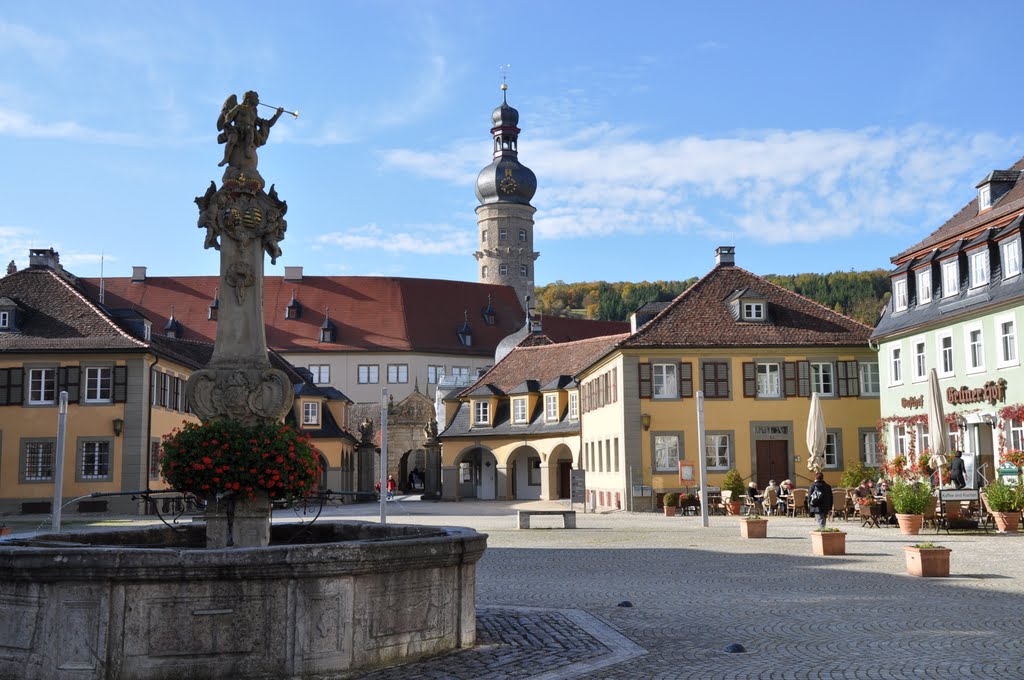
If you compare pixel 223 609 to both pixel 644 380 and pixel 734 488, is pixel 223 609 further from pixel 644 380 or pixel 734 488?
pixel 644 380

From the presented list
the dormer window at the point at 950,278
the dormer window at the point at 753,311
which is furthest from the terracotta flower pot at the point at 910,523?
the dormer window at the point at 753,311

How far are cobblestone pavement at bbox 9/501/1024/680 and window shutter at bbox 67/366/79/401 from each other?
24.7 meters

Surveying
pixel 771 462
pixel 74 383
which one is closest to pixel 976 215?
pixel 771 462

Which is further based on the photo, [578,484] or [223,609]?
[578,484]

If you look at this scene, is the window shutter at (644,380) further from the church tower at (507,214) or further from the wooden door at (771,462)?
the church tower at (507,214)

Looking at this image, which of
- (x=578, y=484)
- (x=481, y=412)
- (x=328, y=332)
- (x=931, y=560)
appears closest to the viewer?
(x=931, y=560)

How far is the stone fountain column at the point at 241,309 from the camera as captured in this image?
1164 centimetres

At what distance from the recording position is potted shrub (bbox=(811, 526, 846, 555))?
1936cm

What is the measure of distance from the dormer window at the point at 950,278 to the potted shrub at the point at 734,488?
28.8 ft

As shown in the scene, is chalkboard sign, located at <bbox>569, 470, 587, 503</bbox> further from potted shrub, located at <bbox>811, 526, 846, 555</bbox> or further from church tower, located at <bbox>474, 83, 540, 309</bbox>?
church tower, located at <bbox>474, 83, 540, 309</bbox>

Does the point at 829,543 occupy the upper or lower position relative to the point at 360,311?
lower

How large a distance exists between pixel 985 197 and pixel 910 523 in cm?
1455

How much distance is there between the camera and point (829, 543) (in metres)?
19.4

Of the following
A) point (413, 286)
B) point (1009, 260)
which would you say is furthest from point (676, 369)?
point (413, 286)
